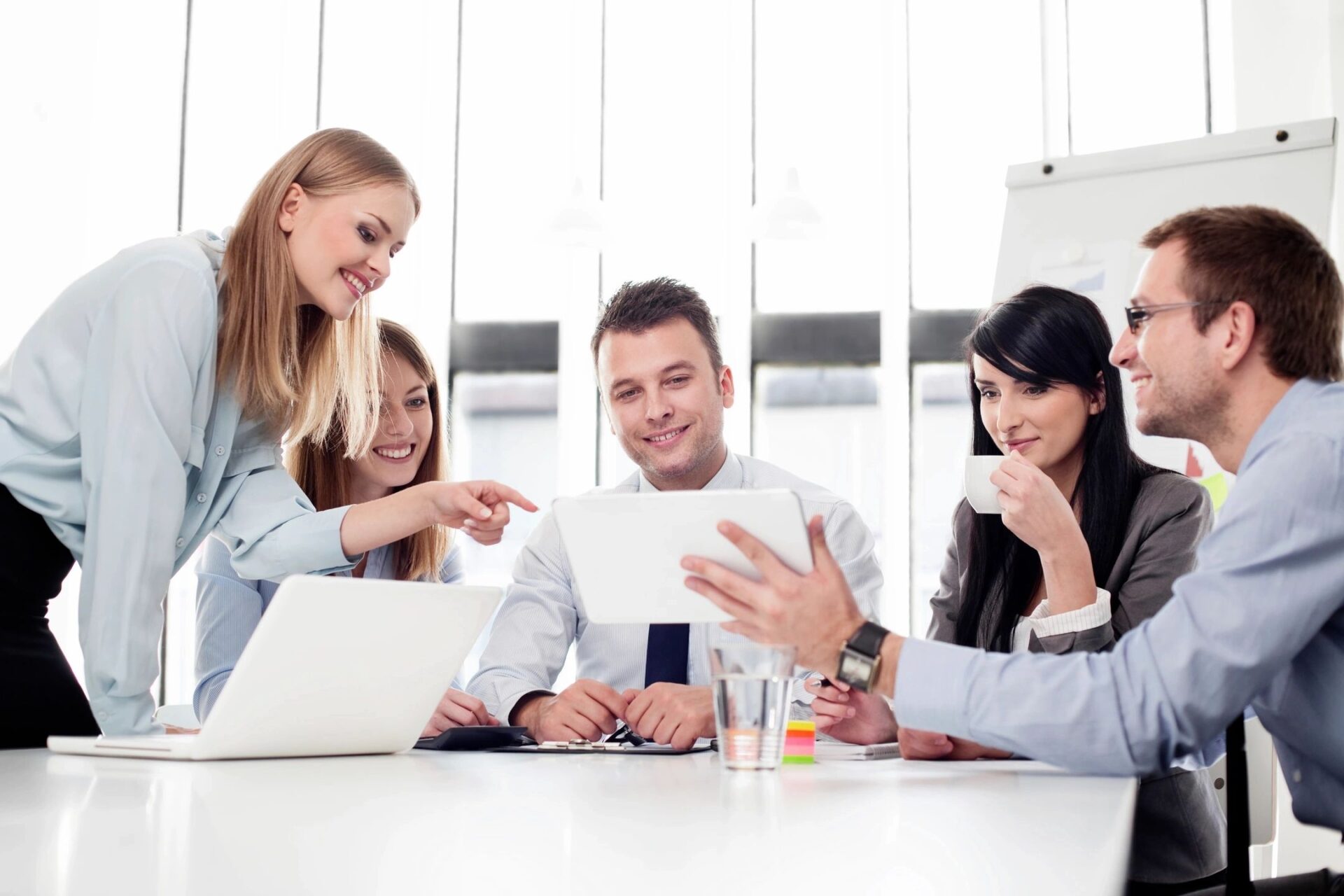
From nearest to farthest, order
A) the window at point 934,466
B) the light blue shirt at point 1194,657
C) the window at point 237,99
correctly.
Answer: the light blue shirt at point 1194,657, the window at point 934,466, the window at point 237,99

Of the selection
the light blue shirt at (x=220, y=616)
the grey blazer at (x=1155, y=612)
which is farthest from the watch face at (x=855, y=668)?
the light blue shirt at (x=220, y=616)

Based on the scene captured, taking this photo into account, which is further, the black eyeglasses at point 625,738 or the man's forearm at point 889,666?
the black eyeglasses at point 625,738

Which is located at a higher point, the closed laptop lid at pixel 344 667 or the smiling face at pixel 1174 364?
the smiling face at pixel 1174 364

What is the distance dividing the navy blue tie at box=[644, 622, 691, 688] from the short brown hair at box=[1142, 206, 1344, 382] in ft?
3.13

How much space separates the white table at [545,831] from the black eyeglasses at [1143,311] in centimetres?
56

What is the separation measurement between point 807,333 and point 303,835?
485 cm

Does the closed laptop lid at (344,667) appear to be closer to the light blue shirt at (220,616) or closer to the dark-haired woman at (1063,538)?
the dark-haired woman at (1063,538)

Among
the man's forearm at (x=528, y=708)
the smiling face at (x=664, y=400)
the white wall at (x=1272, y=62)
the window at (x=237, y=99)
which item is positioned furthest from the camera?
the window at (x=237, y=99)

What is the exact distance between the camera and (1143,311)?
147 cm

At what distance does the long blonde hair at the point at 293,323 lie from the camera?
5.73 feet

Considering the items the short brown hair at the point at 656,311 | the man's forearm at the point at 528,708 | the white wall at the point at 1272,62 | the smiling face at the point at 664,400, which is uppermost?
the white wall at the point at 1272,62

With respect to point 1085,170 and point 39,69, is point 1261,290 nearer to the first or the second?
point 1085,170

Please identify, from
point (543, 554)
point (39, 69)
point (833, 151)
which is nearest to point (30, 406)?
point (543, 554)

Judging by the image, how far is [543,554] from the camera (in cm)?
227
